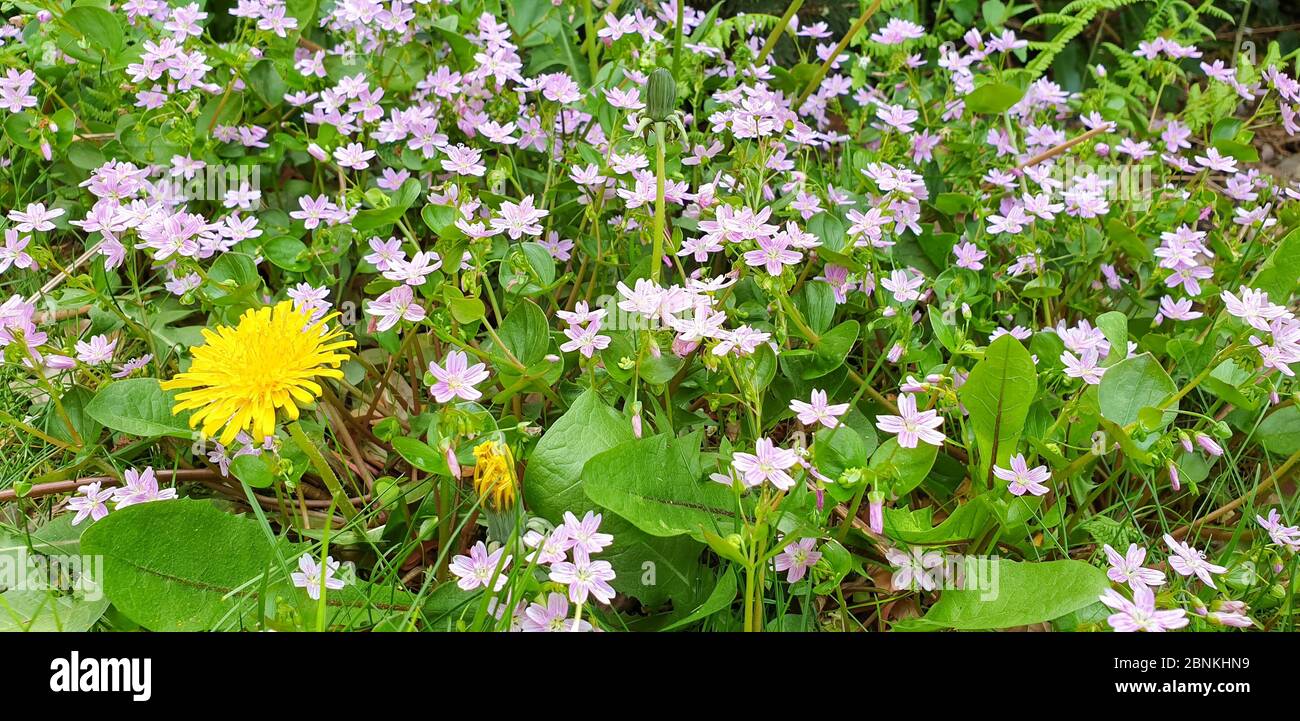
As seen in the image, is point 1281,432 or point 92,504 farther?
point 1281,432

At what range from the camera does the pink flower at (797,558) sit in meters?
1.52

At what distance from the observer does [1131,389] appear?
64.0 inches

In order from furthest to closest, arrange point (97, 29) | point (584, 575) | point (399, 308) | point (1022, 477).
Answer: point (97, 29), point (399, 308), point (1022, 477), point (584, 575)

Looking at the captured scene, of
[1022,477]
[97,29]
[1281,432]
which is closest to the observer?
[1022,477]

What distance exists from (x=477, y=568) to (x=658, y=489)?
295 millimetres

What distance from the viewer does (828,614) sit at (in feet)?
5.69

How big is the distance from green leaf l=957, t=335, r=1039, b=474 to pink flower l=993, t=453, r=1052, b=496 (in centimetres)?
4

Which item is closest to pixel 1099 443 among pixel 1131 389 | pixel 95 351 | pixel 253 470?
pixel 1131 389

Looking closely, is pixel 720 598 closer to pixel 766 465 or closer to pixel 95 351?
pixel 766 465

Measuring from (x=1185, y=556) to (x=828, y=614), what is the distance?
1.88 ft

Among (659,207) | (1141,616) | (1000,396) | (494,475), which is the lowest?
(1141,616)

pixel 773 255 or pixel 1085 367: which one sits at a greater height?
pixel 773 255

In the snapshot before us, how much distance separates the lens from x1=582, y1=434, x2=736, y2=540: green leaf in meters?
1.42

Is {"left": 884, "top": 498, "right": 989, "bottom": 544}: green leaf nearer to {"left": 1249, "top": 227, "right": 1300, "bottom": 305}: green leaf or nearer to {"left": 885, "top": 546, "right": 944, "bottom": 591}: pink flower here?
{"left": 885, "top": 546, "right": 944, "bottom": 591}: pink flower
